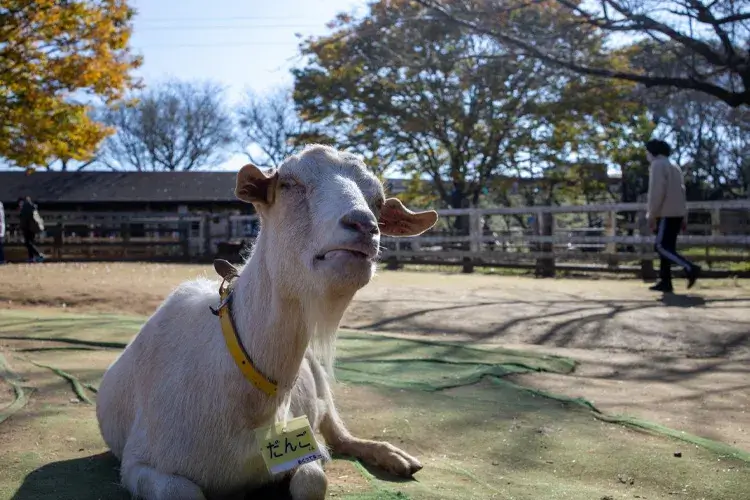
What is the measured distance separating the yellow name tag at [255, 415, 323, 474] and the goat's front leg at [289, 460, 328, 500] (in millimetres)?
50

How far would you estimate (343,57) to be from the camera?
73.9ft

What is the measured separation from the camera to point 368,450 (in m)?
3.32

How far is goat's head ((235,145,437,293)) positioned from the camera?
229 centimetres

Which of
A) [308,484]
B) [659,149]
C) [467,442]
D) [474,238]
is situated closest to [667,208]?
[659,149]

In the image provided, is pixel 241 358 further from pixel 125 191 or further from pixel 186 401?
pixel 125 191

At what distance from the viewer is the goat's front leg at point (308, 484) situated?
254cm

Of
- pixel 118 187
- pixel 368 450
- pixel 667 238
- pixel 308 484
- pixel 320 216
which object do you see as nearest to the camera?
pixel 320 216

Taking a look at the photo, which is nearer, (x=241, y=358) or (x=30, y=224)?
(x=241, y=358)

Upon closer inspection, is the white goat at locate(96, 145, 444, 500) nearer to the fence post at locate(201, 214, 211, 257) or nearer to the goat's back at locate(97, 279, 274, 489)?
the goat's back at locate(97, 279, 274, 489)

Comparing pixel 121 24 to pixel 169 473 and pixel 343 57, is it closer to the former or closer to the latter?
pixel 343 57

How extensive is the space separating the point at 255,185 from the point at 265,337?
0.58 meters

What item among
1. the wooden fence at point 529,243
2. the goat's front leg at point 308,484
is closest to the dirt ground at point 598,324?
the wooden fence at point 529,243

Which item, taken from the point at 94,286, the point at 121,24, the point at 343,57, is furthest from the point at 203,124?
the point at 94,286

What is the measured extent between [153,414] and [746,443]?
9.92 feet
